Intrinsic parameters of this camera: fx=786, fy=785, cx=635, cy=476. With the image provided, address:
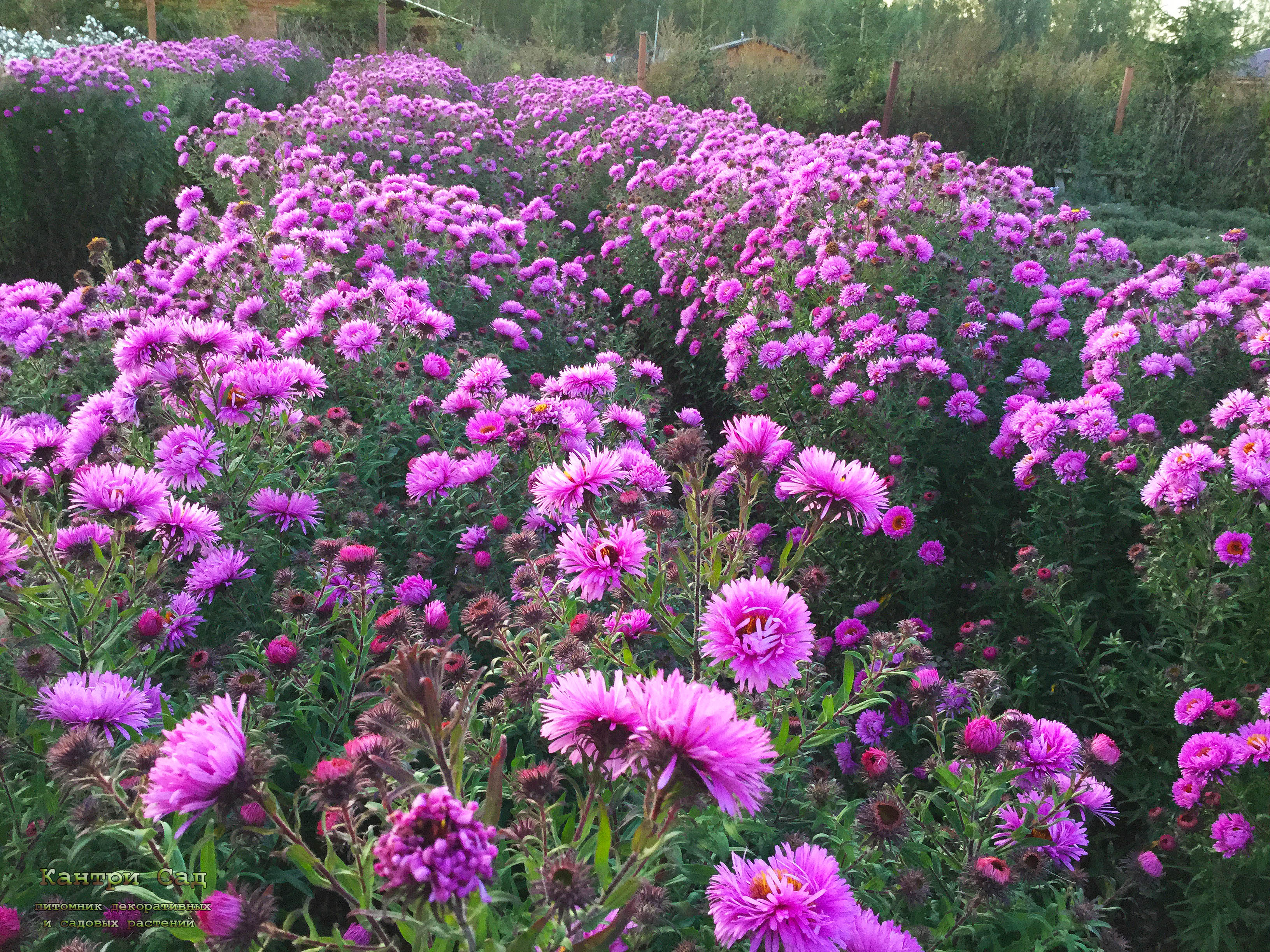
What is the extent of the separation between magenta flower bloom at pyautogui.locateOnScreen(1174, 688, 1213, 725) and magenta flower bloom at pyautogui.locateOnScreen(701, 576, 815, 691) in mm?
1417

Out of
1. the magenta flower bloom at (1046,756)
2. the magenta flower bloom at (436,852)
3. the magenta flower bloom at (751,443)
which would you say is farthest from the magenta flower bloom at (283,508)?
the magenta flower bloom at (1046,756)

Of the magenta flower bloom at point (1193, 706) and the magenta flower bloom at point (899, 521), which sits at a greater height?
the magenta flower bloom at point (899, 521)

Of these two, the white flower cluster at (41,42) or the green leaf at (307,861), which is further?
the white flower cluster at (41,42)

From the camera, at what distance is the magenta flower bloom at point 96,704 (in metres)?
1.15

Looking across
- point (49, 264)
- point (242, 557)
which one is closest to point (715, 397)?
point (242, 557)

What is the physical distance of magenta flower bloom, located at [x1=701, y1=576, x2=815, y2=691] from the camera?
104cm

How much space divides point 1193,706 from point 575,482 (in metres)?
1.65

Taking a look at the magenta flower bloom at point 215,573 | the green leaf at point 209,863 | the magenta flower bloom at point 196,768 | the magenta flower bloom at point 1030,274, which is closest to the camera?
the magenta flower bloom at point 196,768

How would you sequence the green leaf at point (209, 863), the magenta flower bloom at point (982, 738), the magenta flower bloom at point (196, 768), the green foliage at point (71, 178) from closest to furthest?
the magenta flower bloom at point (196, 768)
the green leaf at point (209, 863)
the magenta flower bloom at point (982, 738)
the green foliage at point (71, 178)

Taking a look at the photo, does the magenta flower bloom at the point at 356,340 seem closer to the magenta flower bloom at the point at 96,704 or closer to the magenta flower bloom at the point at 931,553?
the magenta flower bloom at the point at 96,704

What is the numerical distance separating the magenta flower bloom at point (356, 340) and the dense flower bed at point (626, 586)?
0.01 m

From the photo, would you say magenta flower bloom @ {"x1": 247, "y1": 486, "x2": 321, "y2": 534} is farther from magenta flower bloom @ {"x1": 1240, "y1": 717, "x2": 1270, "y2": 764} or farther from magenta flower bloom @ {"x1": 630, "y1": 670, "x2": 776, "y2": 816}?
magenta flower bloom @ {"x1": 1240, "y1": 717, "x2": 1270, "y2": 764}

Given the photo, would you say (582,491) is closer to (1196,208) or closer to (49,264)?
(49,264)

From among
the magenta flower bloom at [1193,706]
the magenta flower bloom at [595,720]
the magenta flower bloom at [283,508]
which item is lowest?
the magenta flower bloom at [1193,706]
